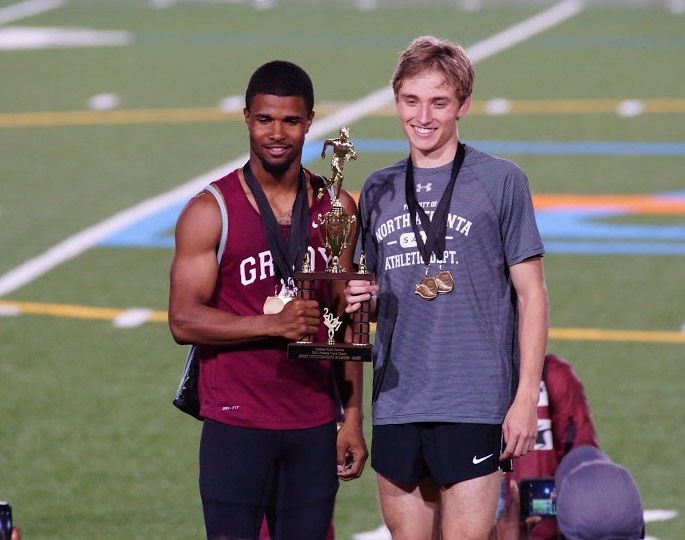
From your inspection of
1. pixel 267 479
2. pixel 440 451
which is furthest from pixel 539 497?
pixel 267 479

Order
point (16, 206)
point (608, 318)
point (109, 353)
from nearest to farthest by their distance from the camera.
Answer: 1. point (109, 353)
2. point (608, 318)
3. point (16, 206)

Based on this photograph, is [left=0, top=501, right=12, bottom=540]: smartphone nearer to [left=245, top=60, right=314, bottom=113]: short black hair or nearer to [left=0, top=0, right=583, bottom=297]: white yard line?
[left=245, top=60, right=314, bottom=113]: short black hair

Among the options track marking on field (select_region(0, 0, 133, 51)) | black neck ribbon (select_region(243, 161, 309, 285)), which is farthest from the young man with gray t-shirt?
track marking on field (select_region(0, 0, 133, 51))

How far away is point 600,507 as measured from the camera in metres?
4.91

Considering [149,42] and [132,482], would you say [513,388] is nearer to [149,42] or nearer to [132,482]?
[132,482]

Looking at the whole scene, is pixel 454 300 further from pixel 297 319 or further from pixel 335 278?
pixel 297 319

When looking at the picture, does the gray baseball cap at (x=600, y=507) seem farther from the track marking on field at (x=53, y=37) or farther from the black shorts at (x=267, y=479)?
the track marking on field at (x=53, y=37)

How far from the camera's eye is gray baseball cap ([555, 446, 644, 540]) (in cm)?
489

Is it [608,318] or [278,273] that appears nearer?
[278,273]

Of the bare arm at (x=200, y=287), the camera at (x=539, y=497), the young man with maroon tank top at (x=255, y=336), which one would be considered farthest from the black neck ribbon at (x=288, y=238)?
the camera at (x=539, y=497)

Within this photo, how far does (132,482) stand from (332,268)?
3257 mm

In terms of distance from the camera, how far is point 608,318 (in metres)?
10.8

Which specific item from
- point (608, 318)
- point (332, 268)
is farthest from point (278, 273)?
point (608, 318)

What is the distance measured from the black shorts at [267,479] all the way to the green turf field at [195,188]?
2067 millimetres
